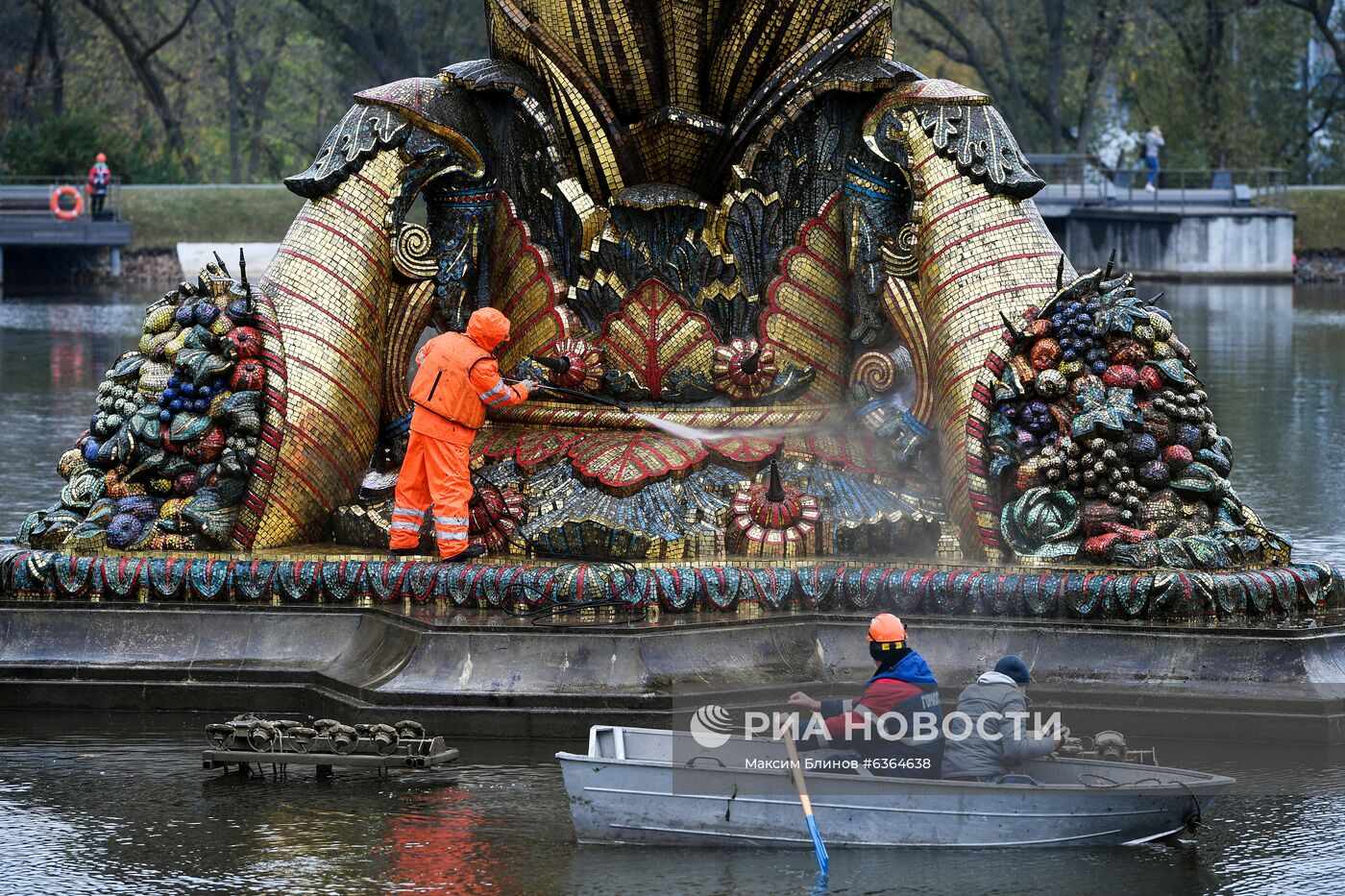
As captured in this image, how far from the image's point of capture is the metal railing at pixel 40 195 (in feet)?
147

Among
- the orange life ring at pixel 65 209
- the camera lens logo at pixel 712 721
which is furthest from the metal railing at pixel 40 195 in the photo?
the camera lens logo at pixel 712 721

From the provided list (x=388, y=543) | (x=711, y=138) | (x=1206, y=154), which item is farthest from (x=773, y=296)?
(x=1206, y=154)

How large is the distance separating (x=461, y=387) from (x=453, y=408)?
4.2 inches

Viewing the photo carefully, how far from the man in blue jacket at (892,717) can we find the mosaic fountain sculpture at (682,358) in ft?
6.77

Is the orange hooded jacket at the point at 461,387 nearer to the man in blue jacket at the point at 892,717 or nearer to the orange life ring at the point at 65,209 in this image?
the man in blue jacket at the point at 892,717

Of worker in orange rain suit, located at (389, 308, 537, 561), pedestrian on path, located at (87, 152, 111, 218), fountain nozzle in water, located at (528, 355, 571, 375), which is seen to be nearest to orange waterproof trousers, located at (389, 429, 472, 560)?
worker in orange rain suit, located at (389, 308, 537, 561)

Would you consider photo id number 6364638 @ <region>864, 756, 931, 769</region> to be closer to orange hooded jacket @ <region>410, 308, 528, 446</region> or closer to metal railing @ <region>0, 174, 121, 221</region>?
orange hooded jacket @ <region>410, 308, 528, 446</region>

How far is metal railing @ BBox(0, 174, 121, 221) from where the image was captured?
1763 inches

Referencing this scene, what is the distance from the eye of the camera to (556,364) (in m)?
11.9

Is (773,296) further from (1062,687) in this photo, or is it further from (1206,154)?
(1206,154)

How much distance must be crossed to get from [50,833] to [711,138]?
5005 mm

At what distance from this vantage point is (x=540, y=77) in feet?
38.9

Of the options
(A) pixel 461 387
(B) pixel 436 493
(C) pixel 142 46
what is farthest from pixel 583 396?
(C) pixel 142 46

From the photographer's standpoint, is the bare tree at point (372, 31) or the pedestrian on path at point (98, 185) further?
the bare tree at point (372, 31)
